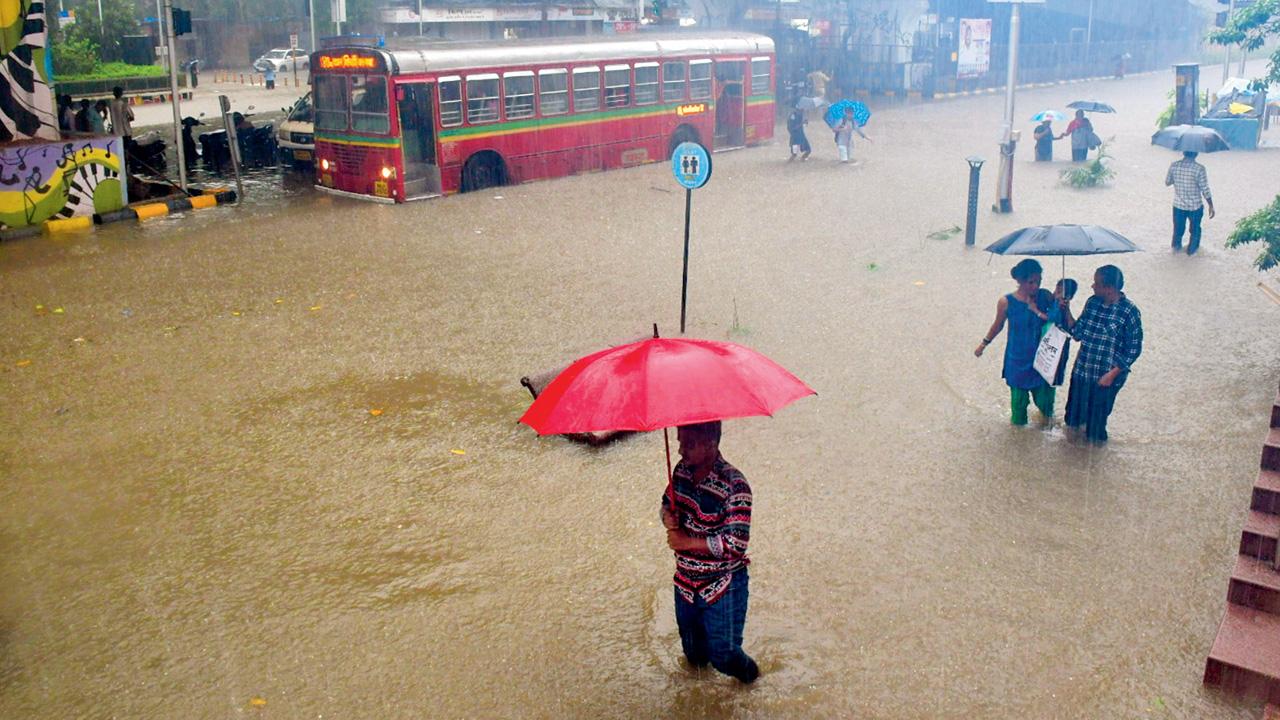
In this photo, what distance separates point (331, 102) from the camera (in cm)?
1892

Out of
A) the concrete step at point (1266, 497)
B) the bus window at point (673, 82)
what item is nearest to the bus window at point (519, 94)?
the bus window at point (673, 82)

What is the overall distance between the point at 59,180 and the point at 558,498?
501 inches

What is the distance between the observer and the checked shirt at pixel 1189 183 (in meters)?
13.3

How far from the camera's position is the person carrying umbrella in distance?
411 centimetres

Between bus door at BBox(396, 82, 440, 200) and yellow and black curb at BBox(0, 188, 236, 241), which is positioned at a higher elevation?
bus door at BBox(396, 82, 440, 200)

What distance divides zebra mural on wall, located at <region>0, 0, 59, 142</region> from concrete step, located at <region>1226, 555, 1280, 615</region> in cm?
1694

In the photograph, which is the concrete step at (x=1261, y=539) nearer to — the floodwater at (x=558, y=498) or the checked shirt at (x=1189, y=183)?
the floodwater at (x=558, y=498)

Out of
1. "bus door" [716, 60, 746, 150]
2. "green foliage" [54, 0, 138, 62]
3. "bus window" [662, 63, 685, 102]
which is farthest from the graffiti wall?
"green foliage" [54, 0, 138, 62]

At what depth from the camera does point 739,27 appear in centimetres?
4009

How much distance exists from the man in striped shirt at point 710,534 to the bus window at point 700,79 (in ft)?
65.0

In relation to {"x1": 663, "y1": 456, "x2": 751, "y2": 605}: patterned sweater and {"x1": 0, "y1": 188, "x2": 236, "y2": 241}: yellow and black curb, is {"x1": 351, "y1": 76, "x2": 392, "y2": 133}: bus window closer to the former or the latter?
{"x1": 0, "y1": 188, "x2": 236, "y2": 241}: yellow and black curb

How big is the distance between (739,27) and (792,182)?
845 inches

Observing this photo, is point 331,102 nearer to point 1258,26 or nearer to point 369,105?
point 369,105

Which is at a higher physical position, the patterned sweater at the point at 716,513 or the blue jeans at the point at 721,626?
the patterned sweater at the point at 716,513
